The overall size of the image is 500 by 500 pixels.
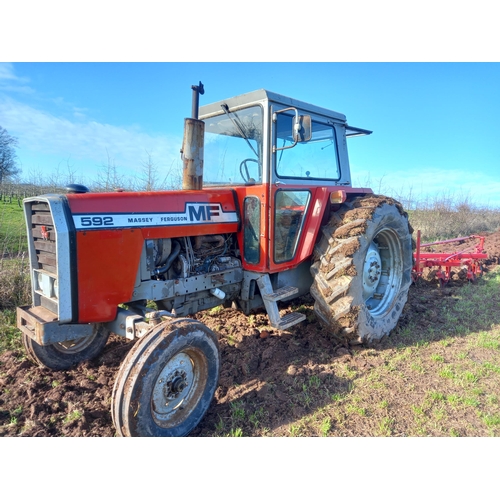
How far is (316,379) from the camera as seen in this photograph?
3.04m

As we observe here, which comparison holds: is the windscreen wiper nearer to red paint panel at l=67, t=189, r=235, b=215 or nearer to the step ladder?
red paint panel at l=67, t=189, r=235, b=215

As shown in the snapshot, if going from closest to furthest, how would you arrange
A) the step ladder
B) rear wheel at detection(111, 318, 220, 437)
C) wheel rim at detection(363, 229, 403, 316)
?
rear wheel at detection(111, 318, 220, 437) → the step ladder → wheel rim at detection(363, 229, 403, 316)

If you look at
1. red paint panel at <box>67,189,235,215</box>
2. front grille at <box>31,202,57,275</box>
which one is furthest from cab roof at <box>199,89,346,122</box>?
front grille at <box>31,202,57,275</box>

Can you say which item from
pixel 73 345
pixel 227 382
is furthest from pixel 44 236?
pixel 227 382

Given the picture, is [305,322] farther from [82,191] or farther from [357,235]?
[82,191]

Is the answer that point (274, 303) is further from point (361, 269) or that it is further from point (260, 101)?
point (260, 101)

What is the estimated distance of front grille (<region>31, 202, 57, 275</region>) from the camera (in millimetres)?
2592

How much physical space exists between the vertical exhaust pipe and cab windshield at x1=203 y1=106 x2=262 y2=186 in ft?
1.35

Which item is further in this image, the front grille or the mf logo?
the mf logo

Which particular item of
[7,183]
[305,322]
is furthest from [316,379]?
[7,183]

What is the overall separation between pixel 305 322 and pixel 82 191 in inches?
110

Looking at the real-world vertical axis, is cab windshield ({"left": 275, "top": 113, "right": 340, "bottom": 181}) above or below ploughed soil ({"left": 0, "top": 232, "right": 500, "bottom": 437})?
above

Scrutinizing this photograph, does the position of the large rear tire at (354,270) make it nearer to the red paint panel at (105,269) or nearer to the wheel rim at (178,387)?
the wheel rim at (178,387)

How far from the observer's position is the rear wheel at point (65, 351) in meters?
3.12
